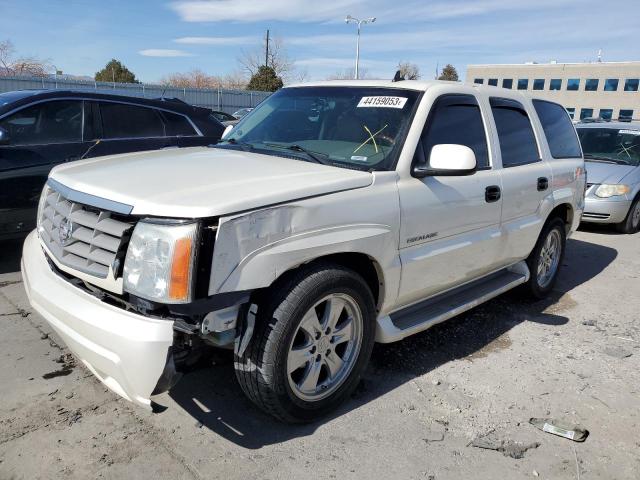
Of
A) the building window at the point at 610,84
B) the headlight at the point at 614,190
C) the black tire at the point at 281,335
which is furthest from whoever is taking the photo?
the building window at the point at 610,84

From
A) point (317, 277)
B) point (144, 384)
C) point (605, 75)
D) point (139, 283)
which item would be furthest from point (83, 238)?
point (605, 75)

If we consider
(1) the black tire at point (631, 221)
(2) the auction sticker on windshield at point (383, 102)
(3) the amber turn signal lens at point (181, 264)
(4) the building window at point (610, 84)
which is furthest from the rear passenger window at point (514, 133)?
(4) the building window at point (610, 84)

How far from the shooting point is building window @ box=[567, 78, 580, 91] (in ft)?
215

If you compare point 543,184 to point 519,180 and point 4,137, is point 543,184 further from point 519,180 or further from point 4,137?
point 4,137

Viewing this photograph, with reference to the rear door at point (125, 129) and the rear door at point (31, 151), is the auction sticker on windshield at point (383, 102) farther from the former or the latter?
the rear door at point (31, 151)

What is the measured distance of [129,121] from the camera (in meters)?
6.10

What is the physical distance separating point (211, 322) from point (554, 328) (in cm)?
345

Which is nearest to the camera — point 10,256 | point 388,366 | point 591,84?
point 388,366

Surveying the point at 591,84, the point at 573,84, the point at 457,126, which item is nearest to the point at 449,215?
the point at 457,126

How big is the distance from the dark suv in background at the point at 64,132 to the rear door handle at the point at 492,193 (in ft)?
12.9

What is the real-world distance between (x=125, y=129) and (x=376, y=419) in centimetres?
451

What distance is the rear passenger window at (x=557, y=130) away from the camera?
5001 mm

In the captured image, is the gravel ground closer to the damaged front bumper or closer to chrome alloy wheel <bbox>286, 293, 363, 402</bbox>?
chrome alloy wheel <bbox>286, 293, 363, 402</bbox>

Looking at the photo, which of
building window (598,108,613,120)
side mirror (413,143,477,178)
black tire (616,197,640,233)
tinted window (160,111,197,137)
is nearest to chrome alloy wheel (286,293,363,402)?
side mirror (413,143,477,178)
